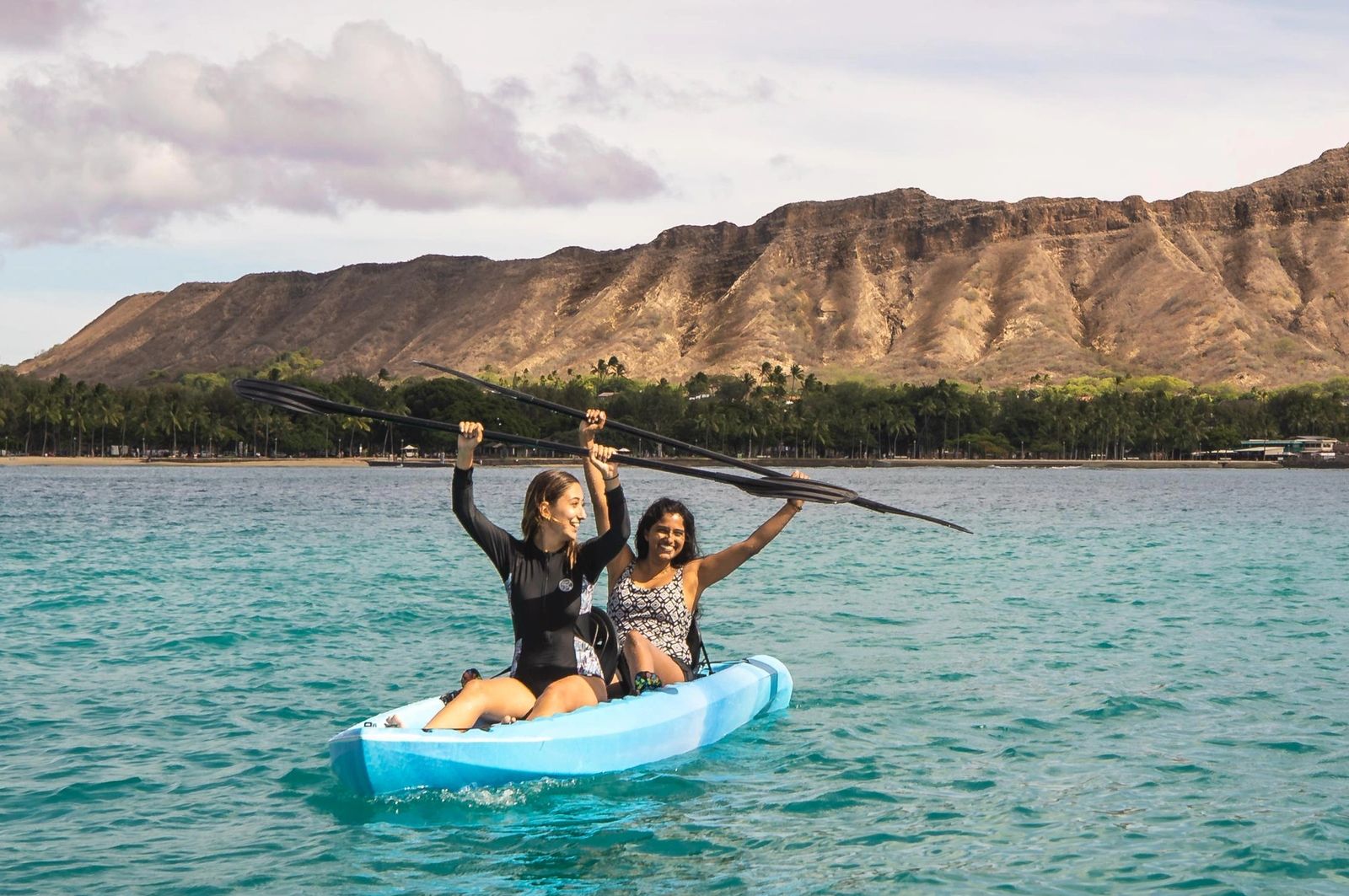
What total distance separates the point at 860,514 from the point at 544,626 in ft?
181

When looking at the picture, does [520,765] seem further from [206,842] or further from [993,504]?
[993,504]

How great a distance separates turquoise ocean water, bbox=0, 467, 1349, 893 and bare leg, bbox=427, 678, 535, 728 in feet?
1.95

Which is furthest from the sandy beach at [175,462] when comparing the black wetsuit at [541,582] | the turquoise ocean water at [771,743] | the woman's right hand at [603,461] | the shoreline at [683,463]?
the black wetsuit at [541,582]

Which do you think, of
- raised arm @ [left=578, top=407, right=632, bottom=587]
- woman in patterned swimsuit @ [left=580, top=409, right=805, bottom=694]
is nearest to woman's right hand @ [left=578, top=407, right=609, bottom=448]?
raised arm @ [left=578, top=407, right=632, bottom=587]

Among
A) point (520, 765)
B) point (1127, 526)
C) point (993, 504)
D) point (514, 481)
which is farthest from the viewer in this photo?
point (514, 481)

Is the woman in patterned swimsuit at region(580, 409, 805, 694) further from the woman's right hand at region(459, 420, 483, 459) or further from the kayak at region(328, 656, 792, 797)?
the woman's right hand at region(459, 420, 483, 459)

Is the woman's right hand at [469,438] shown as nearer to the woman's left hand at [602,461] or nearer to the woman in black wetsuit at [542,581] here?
the woman in black wetsuit at [542,581]

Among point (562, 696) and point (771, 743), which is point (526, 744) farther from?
point (771, 743)

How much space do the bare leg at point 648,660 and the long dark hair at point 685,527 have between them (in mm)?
697

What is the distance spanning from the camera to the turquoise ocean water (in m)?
9.23

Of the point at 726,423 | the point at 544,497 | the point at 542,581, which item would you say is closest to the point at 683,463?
the point at 726,423

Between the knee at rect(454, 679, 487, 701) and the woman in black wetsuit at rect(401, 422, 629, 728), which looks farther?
the knee at rect(454, 679, 487, 701)

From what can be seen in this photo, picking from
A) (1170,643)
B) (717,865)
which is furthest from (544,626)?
(1170,643)

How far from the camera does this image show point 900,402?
7426 inches
